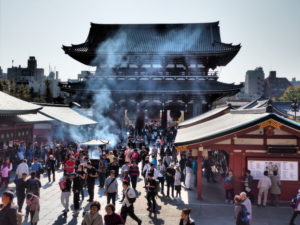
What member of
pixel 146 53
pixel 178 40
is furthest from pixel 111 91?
pixel 178 40

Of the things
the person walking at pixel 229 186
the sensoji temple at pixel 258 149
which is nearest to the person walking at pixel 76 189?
the sensoji temple at pixel 258 149

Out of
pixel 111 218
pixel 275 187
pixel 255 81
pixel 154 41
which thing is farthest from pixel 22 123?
pixel 255 81

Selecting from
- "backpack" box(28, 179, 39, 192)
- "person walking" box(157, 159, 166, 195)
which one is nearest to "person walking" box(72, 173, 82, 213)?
"backpack" box(28, 179, 39, 192)

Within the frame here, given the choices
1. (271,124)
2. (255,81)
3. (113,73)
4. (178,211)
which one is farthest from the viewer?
(255,81)

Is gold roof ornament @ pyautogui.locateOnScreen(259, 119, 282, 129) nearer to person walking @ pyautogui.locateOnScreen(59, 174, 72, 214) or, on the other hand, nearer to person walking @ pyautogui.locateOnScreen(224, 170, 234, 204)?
person walking @ pyautogui.locateOnScreen(224, 170, 234, 204)

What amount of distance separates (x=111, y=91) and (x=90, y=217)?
23.1 meters

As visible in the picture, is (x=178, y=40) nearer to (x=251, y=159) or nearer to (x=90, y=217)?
(x=251, y=159)

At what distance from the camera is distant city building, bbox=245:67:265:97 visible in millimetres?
103688

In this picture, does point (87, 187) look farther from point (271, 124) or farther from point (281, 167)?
point (281, 167)

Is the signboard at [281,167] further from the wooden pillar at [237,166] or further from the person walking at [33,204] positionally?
the person walking at [33,204]

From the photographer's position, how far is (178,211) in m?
9.75

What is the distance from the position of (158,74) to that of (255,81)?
86.3m

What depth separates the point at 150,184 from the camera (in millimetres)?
9188

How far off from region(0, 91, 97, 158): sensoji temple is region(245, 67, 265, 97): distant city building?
94.1m
